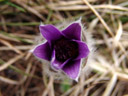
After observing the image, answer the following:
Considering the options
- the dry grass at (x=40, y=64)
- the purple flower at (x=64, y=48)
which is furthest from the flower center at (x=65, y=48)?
the dry grass at (x=40, y=64)

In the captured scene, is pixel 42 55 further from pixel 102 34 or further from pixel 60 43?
pixel 102 34

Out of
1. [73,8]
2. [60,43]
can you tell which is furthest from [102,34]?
[60,43]

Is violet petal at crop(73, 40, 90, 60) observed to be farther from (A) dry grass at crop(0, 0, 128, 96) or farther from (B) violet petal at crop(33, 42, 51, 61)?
(A) dry grass at crop(0, 0, 128, 96)

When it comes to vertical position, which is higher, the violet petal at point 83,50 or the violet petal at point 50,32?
the violet petal at point 50,32

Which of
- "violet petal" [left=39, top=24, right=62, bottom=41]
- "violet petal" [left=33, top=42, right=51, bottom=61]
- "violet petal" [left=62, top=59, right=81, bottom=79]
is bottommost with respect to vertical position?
"violet petal" [left=62, top=59, right=81, bottom=79]

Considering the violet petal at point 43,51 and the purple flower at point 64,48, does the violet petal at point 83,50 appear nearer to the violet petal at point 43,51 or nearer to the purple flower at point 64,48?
the purple flower at point 64,48

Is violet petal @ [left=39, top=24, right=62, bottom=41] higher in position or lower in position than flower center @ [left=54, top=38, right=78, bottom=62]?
higher

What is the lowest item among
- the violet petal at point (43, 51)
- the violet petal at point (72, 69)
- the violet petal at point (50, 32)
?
the violet petal at point (72, 69)

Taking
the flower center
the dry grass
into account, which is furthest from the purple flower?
the dry grass
